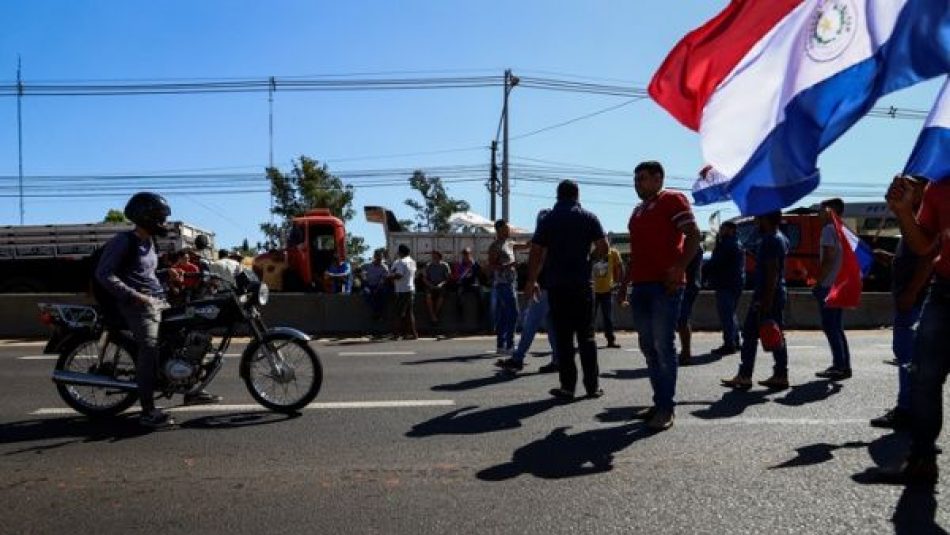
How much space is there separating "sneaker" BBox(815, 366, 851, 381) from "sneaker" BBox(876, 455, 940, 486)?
3.84m

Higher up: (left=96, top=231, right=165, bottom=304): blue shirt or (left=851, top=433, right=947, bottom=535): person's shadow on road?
(left=96, top=231, right=165, bottom=304): blue shirt

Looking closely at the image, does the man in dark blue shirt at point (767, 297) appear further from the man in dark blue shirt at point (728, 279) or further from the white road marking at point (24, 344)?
the white road marking at point (24, 344)

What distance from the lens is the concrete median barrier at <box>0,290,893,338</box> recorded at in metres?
15.1

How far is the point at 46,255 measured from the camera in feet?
71.9

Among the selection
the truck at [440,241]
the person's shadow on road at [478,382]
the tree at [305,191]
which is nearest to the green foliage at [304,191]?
the tree at [305,191]

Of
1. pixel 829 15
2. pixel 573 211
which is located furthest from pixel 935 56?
pixel 573 211

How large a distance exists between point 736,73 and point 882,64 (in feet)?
3.60

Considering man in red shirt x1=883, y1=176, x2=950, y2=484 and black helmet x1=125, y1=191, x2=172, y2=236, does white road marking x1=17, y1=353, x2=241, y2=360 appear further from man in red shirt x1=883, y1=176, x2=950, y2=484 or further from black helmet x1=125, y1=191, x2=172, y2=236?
man in red shirt x1=883, y1=176, x2=950, y2=484

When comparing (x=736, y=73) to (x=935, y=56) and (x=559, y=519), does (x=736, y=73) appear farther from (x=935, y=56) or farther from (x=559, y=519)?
(x=559, y=519)

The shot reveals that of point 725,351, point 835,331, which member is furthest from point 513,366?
point 835,331

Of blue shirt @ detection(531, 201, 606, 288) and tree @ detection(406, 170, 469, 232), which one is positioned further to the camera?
tree @ detection(406, 170, 469, 232)

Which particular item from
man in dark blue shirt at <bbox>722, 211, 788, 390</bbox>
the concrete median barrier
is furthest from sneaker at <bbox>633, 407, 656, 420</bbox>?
the concrete median barrier

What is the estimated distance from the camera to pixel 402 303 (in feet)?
47.9

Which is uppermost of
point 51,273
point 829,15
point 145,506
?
point 829,15
